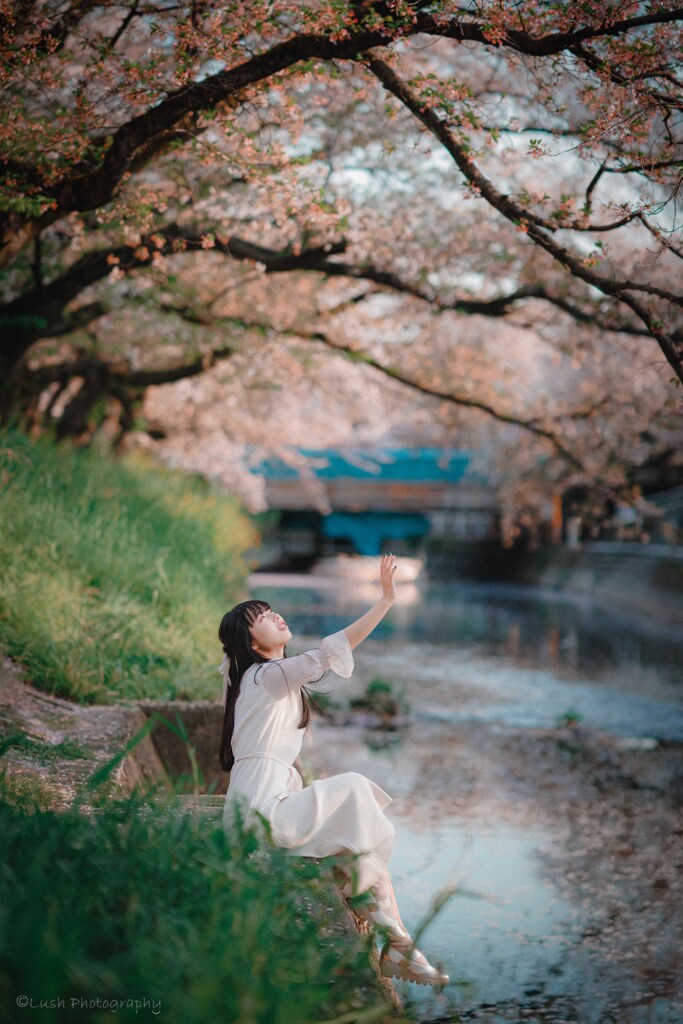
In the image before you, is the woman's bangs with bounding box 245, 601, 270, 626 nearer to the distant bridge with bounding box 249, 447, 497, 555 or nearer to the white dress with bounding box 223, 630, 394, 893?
the white dress with bounding box 223, 630, 394, 893

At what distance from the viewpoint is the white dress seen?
3541mm

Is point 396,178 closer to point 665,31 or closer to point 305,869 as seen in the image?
point 665,31

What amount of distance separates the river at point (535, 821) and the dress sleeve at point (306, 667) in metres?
0.90

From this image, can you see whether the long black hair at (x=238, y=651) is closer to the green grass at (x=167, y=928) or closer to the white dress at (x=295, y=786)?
the white dress at (x=295, y=786)

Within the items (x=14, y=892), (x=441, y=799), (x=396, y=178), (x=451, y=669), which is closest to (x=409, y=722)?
(x=441, y=799)

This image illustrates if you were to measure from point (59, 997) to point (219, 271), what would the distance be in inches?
448

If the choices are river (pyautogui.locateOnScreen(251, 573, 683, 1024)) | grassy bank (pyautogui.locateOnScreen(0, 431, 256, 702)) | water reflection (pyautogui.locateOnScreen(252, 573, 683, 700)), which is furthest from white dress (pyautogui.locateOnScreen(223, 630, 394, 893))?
water reflection (pyautogui.locateOnScreen(252, 573, 683, 700))

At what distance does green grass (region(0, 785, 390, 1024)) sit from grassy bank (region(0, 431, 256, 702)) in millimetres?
3065

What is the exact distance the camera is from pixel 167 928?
2.51 m

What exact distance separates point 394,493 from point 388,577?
38.0 metres

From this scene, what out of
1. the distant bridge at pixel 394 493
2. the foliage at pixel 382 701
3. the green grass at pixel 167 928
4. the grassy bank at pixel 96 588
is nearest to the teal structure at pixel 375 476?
the distant bridge at pixel 394 493

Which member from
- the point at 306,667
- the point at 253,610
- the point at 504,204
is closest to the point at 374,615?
the point at 306,667

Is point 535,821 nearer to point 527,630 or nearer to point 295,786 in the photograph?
point 295,786

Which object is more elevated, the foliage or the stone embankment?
the stone embankment
